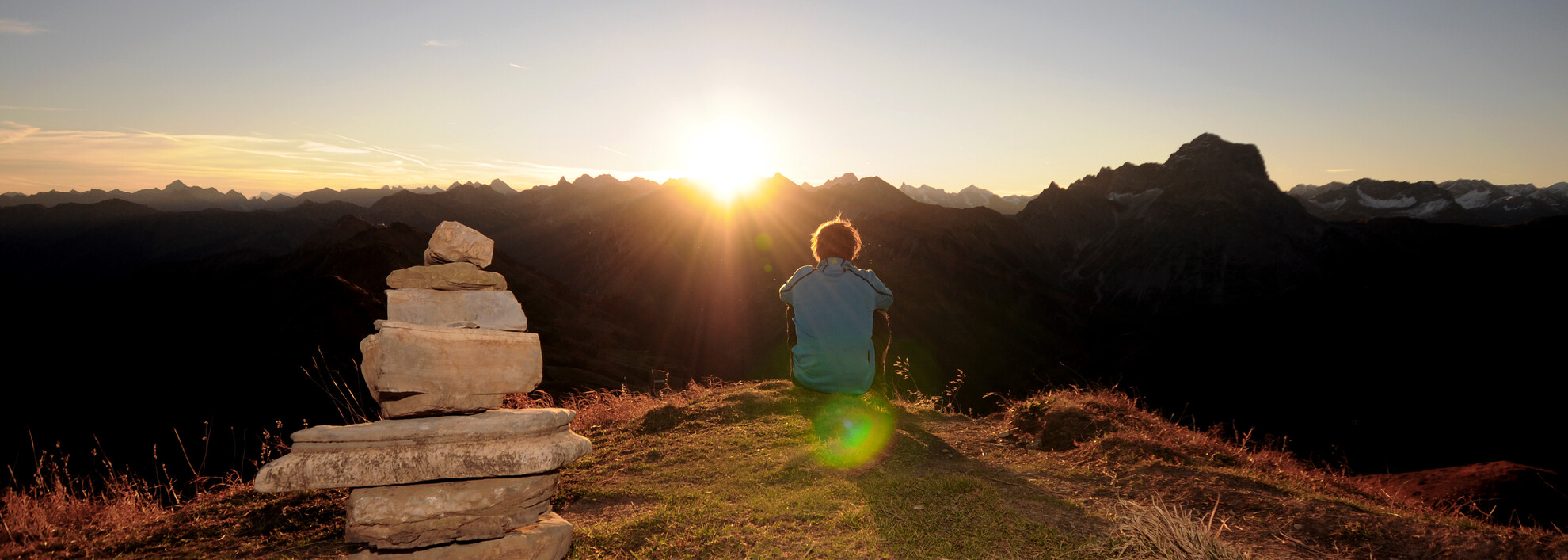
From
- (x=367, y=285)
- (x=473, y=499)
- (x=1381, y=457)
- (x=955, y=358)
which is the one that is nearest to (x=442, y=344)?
(x=473, y=499)

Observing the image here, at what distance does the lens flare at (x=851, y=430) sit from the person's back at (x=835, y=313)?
0.67 ft

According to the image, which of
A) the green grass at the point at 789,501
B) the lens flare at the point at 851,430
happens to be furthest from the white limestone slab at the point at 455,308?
the lens flare at the point at 851,430

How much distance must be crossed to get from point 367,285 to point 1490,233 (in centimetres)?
13223

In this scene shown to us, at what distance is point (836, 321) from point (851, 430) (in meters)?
1.03

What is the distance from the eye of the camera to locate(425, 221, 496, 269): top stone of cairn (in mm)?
4258

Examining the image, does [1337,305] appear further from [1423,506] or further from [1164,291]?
[1423,506]

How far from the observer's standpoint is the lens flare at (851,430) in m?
5.30

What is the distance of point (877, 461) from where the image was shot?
17.1 feet

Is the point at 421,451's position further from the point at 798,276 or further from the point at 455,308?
the point at 798,276

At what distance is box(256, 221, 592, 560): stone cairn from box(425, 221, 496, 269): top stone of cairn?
2 centimetres

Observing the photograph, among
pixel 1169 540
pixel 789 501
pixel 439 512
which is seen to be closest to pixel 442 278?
pixel 439 512

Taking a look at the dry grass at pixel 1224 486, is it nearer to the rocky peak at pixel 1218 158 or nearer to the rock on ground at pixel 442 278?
the rock on ground at pixel 442 278

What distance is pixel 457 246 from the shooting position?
4.30m

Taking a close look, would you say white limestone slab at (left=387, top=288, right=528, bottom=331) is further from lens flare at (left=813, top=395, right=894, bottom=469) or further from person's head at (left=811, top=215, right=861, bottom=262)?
person's head at (left=811, top=215, right=861, bottom=262)
